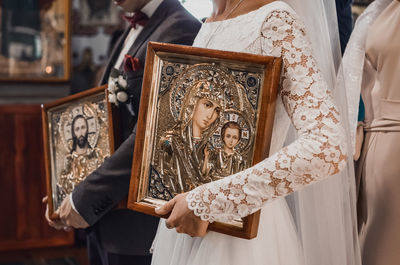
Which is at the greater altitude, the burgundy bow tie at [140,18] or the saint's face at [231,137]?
the burgundy bow tie at [140,18]

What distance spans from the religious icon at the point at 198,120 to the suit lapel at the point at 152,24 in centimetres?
70

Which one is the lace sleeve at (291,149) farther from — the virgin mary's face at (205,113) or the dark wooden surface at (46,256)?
the dark wooden surface at (46,256)

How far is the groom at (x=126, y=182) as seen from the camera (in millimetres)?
2004

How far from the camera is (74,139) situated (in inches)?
84.7

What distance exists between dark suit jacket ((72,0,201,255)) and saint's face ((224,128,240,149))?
685 millimetres

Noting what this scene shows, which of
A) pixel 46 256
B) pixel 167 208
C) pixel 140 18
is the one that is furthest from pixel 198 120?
pixel 46 256

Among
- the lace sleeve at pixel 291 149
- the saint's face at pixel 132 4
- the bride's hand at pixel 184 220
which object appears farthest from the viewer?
the saint's face at pixel 132 4

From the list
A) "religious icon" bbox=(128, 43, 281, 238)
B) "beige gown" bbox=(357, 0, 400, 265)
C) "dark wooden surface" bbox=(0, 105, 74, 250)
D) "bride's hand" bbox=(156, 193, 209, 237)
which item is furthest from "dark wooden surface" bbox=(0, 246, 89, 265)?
"bride's hand" bbox=(156, 193, 209, 237)

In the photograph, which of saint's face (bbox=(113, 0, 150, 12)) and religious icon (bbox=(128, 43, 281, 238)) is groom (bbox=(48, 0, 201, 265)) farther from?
religious icon (bbox=(128, 43, 281, 238))

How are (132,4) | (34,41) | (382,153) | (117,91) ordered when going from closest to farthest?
1. (382,153)
2. (117,91)
3. (132,4)
4. (34,41)

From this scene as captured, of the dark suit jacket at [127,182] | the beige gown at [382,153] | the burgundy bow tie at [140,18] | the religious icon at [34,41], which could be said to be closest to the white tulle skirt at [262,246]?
the beige gown at [382,153]

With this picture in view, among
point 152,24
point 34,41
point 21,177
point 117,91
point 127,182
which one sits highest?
point 152,24

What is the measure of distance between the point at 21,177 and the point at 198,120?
367cm

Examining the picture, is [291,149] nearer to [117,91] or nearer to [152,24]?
[117,91]
